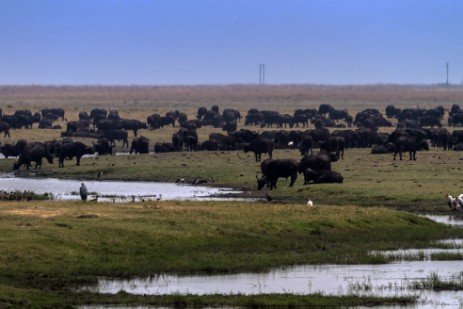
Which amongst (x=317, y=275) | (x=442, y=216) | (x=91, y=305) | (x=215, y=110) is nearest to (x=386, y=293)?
(x=317, y=275)

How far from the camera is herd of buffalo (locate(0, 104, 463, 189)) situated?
4822 centimetres

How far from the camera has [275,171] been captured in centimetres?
4731

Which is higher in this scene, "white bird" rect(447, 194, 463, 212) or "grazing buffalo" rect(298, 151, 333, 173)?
"grazing buffalo" rect(298, 151, 333, 173)

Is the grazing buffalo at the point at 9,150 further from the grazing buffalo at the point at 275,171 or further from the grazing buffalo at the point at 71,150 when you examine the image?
the grazing buffalo at the point at 275,171

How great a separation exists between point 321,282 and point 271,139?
4410 cm

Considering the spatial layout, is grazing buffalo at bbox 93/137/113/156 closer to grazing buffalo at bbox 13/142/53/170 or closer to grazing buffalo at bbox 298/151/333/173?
grazing buffalo at bbox 13/142/53/170

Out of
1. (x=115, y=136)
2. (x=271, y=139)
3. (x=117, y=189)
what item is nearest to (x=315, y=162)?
(x=117, y=189)

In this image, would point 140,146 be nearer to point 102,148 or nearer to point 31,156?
point 102,148

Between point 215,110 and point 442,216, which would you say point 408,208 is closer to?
point 442,216

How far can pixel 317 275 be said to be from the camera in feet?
84.9

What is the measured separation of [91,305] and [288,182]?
27753 millimetres

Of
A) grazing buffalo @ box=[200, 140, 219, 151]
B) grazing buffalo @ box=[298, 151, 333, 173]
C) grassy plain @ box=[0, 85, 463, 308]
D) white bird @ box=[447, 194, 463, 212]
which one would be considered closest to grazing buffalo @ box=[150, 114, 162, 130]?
grazing buffalo @ box=[200, 140, 219, 151]

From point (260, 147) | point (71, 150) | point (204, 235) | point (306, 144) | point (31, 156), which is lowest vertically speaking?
point (31, 156)

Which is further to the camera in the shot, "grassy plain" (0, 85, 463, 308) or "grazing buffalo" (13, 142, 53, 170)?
"grazing buffalo" (13, 142, 53, 170)
